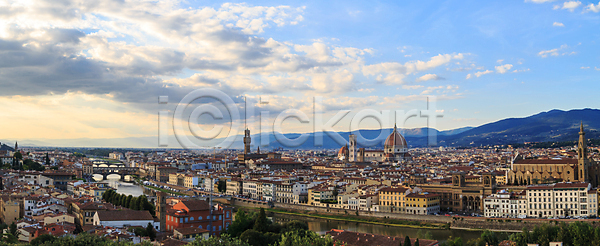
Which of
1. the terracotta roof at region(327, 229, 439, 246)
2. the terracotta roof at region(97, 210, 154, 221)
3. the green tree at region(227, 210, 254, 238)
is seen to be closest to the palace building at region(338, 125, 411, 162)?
the green tree at region(227, 210, 254, 238)

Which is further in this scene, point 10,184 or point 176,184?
point 176,184

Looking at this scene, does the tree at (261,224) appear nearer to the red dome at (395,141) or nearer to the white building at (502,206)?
the white building at (502,206)

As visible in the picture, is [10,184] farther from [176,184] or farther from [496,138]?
[496,138]

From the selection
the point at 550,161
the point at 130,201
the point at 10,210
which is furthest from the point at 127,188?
the point at 550,161

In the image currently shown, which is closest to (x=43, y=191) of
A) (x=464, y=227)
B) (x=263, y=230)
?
(x=263, y=230)

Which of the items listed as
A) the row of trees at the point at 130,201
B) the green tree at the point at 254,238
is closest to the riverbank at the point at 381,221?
the row of trees at the point at 130,201

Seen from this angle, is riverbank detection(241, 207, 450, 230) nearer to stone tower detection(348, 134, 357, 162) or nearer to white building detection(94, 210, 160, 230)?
white building detection(94, 210, 160, 230)

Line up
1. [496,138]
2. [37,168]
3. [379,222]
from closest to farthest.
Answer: [379,222], [37,168], [496,138]
